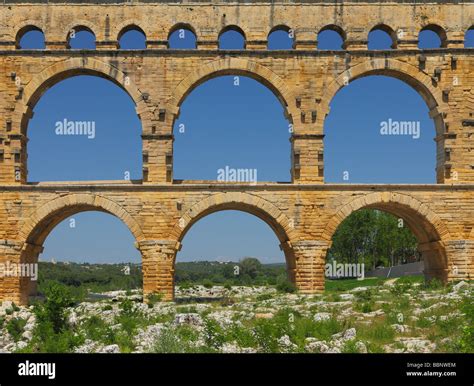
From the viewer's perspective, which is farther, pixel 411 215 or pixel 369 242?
pixel 369 242

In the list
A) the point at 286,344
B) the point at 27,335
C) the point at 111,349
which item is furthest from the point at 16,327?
the point at 286,344

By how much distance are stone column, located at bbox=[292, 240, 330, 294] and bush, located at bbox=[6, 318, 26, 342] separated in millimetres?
9352

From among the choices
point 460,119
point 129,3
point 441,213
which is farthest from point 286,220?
point 129,3

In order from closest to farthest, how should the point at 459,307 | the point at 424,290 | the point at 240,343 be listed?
the point at 240,343 → the point at 459,307 → the point at 424,290

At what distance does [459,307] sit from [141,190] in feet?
37.5

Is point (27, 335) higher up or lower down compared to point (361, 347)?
lower down

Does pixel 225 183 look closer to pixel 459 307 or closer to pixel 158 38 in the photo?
pixel 158 38

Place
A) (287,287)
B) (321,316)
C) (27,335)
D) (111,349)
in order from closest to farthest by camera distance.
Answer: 1. (111,349)
2. (321,316)
3. (27,335)
4. (287,287)

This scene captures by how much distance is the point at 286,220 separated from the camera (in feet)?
74.1

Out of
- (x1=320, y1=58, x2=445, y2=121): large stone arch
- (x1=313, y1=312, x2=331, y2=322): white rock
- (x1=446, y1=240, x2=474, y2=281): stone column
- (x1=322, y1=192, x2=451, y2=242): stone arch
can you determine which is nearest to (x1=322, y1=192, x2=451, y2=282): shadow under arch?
(x1=322, y1=192, x2=451, y2=242): stone arch

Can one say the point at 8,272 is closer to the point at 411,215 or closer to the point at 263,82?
the point at 263,82

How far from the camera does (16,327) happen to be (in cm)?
1789

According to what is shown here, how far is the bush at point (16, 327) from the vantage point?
1733cm

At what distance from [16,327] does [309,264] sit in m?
10.0
